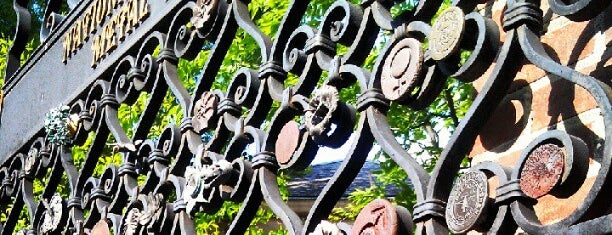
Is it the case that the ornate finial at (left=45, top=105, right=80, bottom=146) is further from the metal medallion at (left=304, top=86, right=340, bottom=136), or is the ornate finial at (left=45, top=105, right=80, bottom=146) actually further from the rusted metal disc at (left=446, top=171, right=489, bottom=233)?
the rusted metal disc at (left=446, top=171, right=489, bottom=233)

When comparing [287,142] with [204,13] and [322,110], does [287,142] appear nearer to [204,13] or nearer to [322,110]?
[322,110]

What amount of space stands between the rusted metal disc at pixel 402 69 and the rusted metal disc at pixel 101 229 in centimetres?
116

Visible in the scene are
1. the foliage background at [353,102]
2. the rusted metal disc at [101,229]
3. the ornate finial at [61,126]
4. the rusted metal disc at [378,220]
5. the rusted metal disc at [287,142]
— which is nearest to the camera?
the rusted metal disc at [378,220]

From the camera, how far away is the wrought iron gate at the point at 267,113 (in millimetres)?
1526

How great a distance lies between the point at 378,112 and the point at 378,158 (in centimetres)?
598

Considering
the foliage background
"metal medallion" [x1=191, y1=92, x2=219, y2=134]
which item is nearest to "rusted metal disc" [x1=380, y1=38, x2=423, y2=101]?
"metal medallion" [x1=191, y1=92, x2=219, y2=134]

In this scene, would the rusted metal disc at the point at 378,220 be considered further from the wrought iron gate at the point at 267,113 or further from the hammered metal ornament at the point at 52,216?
the hammered metal ornament at the point at 52,216

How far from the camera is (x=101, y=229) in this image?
9.02 ft

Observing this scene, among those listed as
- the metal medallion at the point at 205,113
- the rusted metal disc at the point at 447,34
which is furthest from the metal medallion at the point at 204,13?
the rusted metal disc at the point at 447,34

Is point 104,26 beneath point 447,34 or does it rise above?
above

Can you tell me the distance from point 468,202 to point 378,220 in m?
0.20

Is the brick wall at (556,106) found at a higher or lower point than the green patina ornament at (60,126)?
lower

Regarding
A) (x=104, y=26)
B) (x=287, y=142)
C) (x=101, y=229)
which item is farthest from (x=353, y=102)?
(x=287, y=142)

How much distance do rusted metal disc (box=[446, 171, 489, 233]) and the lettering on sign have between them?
5.24 ft
